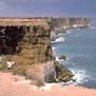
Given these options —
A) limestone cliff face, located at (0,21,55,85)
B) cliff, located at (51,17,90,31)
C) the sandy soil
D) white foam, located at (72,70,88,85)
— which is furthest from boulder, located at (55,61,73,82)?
cliff, located at (51,17,90,31)

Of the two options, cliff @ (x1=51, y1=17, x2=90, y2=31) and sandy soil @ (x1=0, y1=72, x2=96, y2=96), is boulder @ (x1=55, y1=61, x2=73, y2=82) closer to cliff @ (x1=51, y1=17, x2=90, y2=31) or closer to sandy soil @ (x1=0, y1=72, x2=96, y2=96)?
sandy soil @ (x1=0, y1=72, x2=96, y2=96)

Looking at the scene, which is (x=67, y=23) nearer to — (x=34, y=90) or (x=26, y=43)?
(x=26, y=43)

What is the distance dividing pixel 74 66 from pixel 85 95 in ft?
116

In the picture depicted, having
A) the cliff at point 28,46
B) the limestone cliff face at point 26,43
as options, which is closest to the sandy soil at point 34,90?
the cliff at point 28,46

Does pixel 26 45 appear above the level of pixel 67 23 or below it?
above

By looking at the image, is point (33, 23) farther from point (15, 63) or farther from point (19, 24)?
point (15, 63)

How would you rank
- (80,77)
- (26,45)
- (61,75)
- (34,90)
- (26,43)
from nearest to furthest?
(34,90)
(26,45)
(26,43)
(61,75)
(80,77)

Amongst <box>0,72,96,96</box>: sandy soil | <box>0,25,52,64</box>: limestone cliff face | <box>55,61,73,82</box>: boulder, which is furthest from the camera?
<box>55,61,73,82</box>: boulder

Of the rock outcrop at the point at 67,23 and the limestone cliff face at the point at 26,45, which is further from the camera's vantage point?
the rock outcrop at the point at 67,23

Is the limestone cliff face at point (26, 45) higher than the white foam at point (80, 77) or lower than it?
higher

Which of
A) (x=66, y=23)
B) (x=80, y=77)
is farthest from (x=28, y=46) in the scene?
(x=66, y=23)

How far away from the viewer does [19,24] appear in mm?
33719

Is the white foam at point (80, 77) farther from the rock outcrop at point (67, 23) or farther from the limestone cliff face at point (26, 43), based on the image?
the rock outcrop at point (67, 23)

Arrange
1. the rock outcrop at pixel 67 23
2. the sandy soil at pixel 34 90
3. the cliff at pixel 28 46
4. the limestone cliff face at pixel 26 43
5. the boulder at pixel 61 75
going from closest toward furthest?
the sandy soil at pixel 34 90
the cliff at pixel 28 46
the limestone cliff face at pixel 26 43
the boulder at pixel 61 75
the rock outcrop at pixel 67 23
